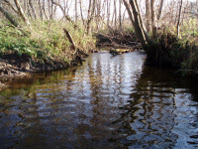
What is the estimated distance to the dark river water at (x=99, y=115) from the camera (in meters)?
3.14

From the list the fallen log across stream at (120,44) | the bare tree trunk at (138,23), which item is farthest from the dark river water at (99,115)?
the fallen log across stream at (120,44)

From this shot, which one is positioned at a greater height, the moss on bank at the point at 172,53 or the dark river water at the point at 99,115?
the moss on bank at the point at 172,53

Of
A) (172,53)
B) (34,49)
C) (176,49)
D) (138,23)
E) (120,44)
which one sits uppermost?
(138,23)

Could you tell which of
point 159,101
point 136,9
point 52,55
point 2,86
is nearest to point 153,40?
point 136,9

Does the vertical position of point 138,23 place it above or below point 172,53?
above

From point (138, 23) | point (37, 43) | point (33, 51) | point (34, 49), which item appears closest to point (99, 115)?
point (33, 51)

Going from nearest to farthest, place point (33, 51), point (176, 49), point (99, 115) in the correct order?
point (99, 115) → point (33, 51) → point (176, 49)

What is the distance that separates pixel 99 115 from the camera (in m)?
4.18

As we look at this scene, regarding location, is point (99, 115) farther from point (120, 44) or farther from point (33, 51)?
point (120, 44)

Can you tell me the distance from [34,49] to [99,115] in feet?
22.1

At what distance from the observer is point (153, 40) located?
10.8m

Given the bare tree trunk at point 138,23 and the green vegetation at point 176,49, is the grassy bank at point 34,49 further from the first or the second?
the green vegetation at point 176,49

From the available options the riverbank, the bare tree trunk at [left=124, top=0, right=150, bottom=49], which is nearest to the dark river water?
the riverbank

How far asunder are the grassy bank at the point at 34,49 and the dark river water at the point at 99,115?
7.57 ft
